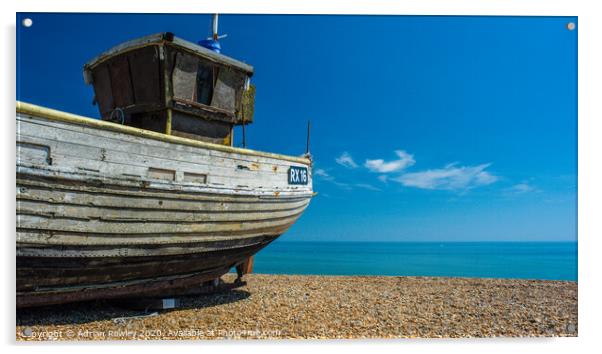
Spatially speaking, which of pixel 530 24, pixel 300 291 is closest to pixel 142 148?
pixel 300 291

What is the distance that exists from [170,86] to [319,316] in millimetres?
3595

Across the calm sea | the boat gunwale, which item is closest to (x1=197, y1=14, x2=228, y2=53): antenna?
the boat gunwale

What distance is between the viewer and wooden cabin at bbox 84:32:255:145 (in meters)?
5.92

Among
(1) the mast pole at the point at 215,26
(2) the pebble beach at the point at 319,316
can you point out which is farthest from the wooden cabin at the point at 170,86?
(2) the pebble beach at the point at 319,316

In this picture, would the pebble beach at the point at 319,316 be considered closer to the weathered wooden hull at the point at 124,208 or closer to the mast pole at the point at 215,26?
the weathered wooden hull at the point at 124,208

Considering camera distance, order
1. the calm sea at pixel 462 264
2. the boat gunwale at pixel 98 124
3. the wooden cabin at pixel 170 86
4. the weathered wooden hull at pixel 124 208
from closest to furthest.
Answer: the boat gunwale at pixel 98 124 → the weathered wooden hull at pixel 124 208 → the wooden cabin at pixel 170 86 → the calm sea at pixel 462 264

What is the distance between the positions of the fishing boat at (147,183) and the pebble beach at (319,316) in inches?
15.6

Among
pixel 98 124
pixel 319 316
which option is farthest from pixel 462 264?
pixel 98 124

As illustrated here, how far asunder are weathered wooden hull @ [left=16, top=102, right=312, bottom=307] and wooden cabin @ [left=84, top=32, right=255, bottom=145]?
2.55ft

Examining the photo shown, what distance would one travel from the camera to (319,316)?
5645 mm

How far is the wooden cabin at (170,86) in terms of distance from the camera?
5.92m

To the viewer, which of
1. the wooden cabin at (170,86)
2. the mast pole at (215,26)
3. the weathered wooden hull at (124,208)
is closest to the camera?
the weathered wooden hull at (124,208)

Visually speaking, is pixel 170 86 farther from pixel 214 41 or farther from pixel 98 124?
pixel 98 124
